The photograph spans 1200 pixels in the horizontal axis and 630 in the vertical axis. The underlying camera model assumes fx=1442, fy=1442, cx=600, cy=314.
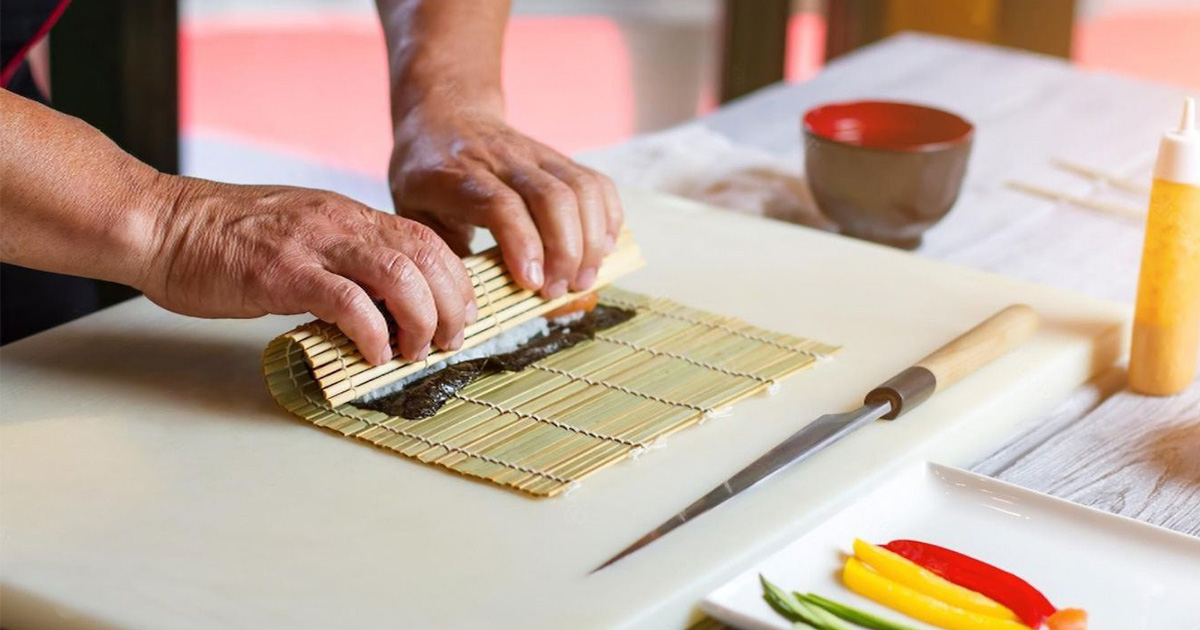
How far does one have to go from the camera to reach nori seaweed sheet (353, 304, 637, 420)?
45.1 inches

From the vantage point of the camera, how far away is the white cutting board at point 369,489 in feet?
2.93

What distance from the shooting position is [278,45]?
14.2 feet

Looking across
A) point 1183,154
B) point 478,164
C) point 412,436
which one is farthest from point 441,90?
point 1183,154

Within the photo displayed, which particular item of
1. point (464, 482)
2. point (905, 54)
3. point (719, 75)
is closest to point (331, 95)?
point (719, 75)

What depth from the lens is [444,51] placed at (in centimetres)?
156

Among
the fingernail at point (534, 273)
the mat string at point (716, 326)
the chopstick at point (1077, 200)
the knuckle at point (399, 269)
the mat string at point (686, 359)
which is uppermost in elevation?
the knuckle at point (399, 269)

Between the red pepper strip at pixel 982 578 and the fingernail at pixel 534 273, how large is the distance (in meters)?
0.40

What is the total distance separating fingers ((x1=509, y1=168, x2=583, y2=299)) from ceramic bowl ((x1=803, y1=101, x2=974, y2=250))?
0.42 meters

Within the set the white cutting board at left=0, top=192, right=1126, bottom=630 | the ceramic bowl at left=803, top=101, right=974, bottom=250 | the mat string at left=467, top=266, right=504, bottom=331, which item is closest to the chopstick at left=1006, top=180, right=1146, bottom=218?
the ceramic bowl at left=803, top=101, right=974, bottom=250

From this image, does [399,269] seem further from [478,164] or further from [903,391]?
[903,391]

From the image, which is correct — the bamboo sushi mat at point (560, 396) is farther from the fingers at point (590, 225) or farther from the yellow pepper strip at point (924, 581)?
the yellow pepper strip at point (924, 581)

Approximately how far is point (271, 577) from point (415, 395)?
10.9 inches

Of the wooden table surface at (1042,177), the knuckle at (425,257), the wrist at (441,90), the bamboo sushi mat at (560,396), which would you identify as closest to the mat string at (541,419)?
the bamboo sushi mat at (560,396)

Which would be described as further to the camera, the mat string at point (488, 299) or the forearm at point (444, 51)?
the forearm at point (444, 51)
